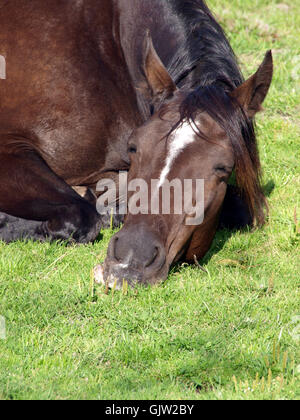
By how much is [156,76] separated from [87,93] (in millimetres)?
908

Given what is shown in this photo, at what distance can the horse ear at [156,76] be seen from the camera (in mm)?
4465

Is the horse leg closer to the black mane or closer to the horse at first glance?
the horse

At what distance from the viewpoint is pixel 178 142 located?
13.5ft

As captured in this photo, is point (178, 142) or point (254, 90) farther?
point (254, 90)

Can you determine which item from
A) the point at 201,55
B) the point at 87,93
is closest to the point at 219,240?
the point at 201,55

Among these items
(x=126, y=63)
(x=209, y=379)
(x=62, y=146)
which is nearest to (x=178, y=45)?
(x=126, y=63)

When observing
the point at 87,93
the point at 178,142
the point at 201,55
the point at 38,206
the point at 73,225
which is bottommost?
the point at 73,225

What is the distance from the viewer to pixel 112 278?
13.3ft

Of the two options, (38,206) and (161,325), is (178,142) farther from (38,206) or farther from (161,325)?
(38,206)

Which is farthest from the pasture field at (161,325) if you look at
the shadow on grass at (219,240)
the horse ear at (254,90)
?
the horse ear at (254,90)

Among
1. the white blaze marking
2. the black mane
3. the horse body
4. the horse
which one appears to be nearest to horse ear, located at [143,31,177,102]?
the horse

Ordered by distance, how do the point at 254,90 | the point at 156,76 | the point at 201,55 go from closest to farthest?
1. the point at 254,90
2. the point at 156,76
3. the point at 201,55

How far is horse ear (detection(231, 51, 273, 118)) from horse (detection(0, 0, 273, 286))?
13 mm

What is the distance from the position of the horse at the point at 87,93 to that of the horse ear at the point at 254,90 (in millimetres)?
13
